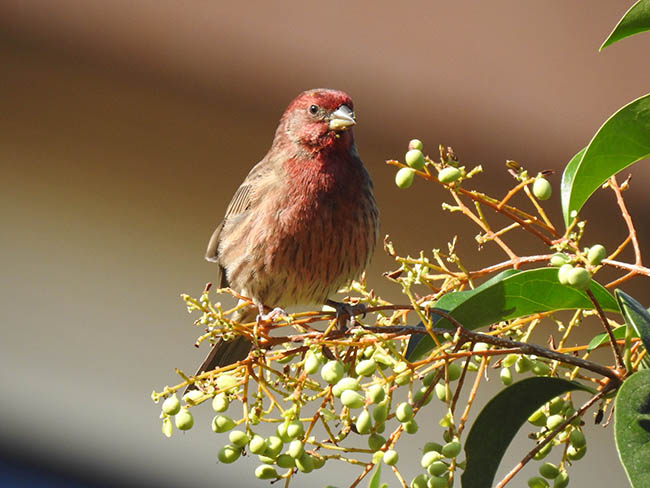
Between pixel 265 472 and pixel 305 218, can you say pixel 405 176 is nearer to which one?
pixel 265 472

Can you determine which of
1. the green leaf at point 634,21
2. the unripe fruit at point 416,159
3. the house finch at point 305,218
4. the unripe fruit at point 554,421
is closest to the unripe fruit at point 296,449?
the unripe fruit at point 554,421

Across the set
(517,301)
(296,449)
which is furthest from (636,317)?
(296,449)

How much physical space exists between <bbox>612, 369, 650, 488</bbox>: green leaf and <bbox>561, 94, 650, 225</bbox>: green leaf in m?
0.37

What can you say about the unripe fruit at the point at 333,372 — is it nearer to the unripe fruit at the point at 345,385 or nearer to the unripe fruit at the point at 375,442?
the unripe fruit at the point at 345,385

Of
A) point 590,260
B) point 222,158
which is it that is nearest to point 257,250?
point 590,260

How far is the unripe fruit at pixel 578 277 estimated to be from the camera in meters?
1.28

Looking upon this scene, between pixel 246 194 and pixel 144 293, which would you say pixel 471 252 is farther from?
pixel 246 194

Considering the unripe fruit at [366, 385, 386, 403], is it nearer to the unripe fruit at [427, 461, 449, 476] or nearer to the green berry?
the unripe fruit at [427, 461, 449, 476]

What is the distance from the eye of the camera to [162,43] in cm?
509

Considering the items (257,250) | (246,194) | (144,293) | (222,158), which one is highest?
(222,158)

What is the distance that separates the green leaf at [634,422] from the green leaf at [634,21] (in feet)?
1.93

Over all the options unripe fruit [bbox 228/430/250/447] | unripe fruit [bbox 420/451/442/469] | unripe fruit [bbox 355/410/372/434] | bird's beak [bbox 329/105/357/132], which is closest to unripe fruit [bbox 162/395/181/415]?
unripe fruit [bbox 228/430/250/447]

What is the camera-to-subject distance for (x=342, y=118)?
3.35 metres

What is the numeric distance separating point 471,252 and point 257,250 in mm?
3144
